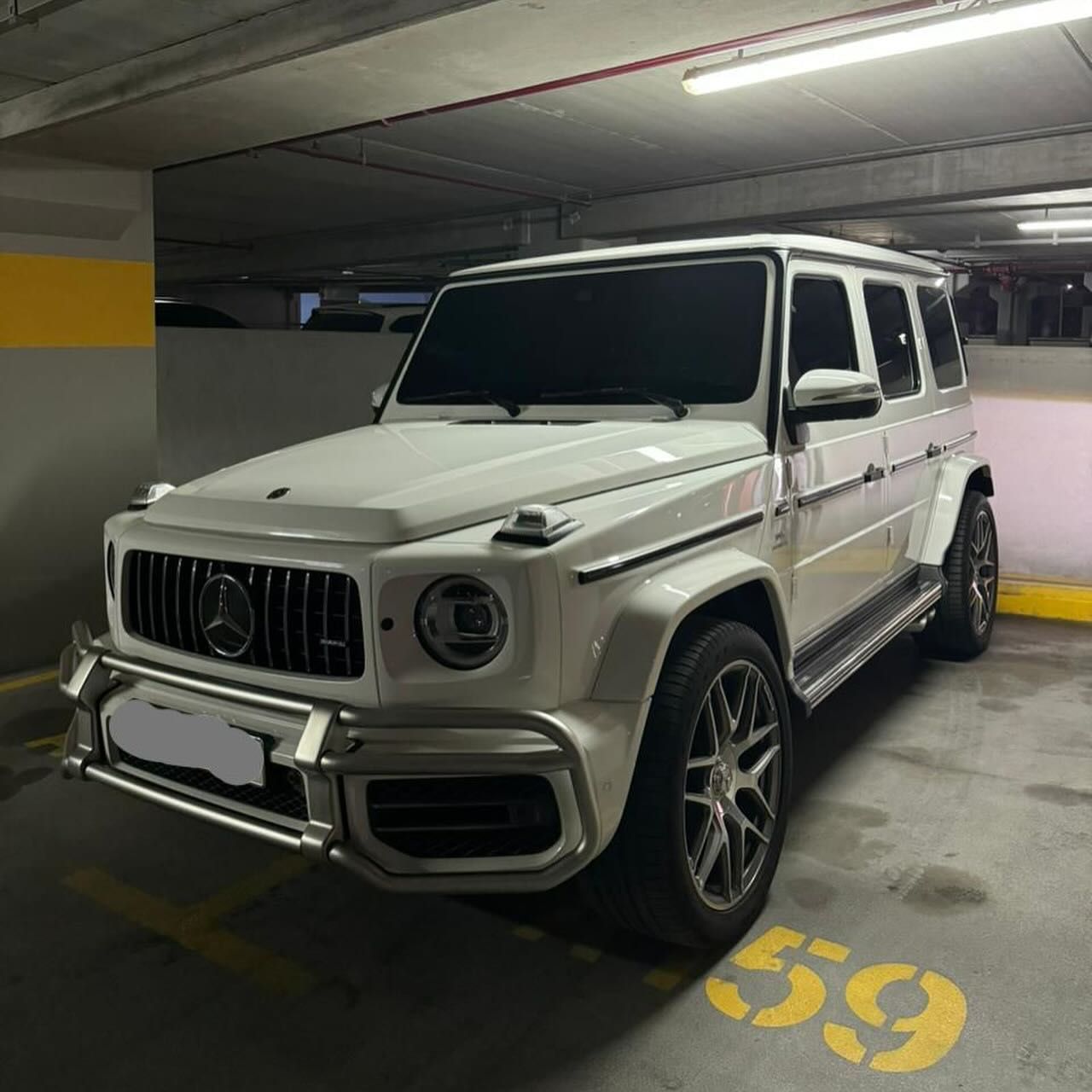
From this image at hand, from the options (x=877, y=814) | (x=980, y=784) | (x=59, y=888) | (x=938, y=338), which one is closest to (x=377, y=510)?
(x=59, y=888)

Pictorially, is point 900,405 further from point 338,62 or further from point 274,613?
point 274,613

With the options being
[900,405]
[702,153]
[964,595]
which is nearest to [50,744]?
[900,405]

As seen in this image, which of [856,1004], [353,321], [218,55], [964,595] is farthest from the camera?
[353,321]

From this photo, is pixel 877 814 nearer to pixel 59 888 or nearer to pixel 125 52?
pixel 59 888

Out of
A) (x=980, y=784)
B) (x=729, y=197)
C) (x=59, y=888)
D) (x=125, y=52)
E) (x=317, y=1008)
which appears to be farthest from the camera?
(x=729, y=197)

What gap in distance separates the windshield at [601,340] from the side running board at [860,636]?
91cm

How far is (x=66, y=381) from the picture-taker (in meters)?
5.46

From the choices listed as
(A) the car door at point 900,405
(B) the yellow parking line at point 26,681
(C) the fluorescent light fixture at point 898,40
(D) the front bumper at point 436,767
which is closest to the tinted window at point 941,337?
(A) the car door at point 900,405

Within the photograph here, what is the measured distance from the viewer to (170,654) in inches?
105

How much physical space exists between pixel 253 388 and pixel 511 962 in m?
8.16

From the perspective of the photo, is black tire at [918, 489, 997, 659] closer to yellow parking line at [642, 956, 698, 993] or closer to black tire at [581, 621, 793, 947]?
black tire at [581, 621, 793, 947]

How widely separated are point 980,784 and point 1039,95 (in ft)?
12.7

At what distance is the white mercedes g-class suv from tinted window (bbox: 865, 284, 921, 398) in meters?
0.32

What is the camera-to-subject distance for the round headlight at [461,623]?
227cm
